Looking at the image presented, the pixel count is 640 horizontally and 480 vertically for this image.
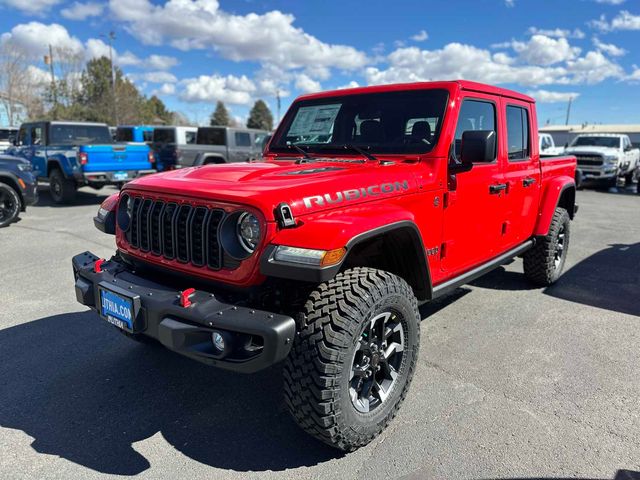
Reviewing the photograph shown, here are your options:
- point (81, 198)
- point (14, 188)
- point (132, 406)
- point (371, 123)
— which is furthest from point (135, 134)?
point (132, 406)

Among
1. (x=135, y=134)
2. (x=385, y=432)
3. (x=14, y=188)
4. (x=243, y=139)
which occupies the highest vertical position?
(x=135, y=134)

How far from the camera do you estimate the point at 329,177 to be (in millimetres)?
2686

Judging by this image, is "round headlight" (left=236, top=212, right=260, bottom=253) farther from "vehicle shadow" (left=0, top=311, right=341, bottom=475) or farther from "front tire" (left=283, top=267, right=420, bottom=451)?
"vehicle shadow" (left=0, top=311, right=341, bottom=475)

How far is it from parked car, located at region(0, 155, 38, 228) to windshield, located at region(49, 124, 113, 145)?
2841mm

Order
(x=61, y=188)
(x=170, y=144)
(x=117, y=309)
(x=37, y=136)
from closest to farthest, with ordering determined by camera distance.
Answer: (x=117, y=309), (x=61, y=188), (x=37, y=136), (x=170, y=144)

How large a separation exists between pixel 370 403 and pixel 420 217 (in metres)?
1.18

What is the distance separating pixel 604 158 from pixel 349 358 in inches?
677

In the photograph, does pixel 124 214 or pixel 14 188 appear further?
pixel 14 188

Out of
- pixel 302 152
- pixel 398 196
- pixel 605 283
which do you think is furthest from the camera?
pixel 605 283

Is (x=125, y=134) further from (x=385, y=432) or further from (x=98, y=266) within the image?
(x=385, y=432)

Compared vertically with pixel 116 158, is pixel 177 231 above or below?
below

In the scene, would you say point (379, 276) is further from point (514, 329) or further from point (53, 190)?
point (53, 190)

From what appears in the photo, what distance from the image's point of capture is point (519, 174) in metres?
4.21

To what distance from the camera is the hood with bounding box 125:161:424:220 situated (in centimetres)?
238
